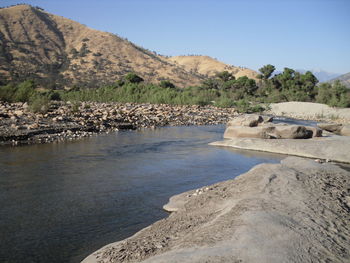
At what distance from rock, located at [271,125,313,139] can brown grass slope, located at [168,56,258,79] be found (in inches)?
2940

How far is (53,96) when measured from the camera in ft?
111

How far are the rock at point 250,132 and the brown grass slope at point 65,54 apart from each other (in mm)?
36522

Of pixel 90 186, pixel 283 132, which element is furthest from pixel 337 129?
pixel 90 186

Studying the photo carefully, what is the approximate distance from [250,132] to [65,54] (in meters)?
59.8

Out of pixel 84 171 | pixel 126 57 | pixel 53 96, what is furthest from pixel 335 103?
pixel 126 57

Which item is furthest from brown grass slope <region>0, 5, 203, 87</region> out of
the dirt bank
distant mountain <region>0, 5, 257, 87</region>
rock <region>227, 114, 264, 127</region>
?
rock <region>227, 114, 264, 127</region>

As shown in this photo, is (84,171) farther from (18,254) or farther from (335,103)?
(335,103)

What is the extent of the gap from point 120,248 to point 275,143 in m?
9.95

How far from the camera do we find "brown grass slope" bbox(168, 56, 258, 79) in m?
92.4

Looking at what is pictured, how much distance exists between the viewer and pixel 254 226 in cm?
404

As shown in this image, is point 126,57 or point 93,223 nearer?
point 93,223

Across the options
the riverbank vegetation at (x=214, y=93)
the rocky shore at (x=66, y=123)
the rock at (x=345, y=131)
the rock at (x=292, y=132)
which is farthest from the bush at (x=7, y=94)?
the rock at (x=345, y=131)

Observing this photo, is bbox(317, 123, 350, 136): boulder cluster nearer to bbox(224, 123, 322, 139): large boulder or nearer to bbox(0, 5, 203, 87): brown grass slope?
bbox(224, 123, 322, 139): large boulder

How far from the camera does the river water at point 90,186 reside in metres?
5.13
